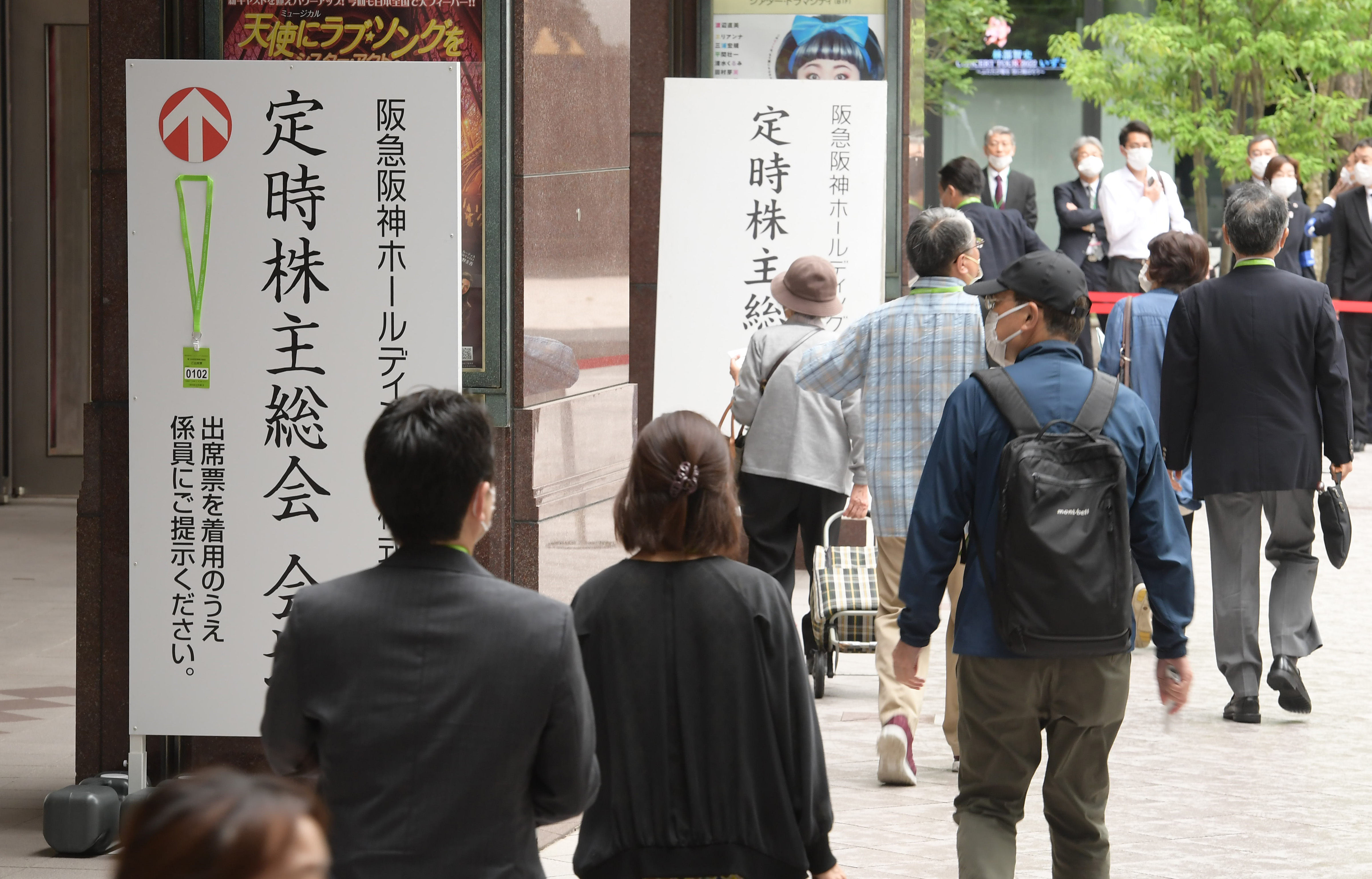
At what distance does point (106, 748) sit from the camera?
18.6 ft

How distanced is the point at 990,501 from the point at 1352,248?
13.0 metres

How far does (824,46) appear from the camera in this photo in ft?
34.3

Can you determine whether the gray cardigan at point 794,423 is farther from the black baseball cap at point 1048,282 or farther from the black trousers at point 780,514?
the black baseball cap at point 1048,282

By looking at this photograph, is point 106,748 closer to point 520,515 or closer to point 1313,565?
point 520,515

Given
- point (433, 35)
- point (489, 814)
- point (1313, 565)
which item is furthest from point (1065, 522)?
point (1313, 565)

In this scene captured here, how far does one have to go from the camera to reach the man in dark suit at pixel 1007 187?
14.3 m

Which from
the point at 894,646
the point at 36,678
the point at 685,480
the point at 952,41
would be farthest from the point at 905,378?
the point at 952,41

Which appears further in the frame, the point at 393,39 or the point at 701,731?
the point at 393,39

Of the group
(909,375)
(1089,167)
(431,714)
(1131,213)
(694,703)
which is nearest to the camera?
(431,714)

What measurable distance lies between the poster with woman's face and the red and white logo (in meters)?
5.56

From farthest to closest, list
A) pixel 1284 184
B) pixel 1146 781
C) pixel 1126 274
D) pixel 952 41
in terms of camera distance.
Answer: pixel 952 41, pixel 1126 274, pixel 1284 184, pixel 1146 781

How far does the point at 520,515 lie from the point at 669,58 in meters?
5.40

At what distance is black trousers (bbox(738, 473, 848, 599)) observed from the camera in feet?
24.3

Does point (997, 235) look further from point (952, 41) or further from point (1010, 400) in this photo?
point (952, 41)
